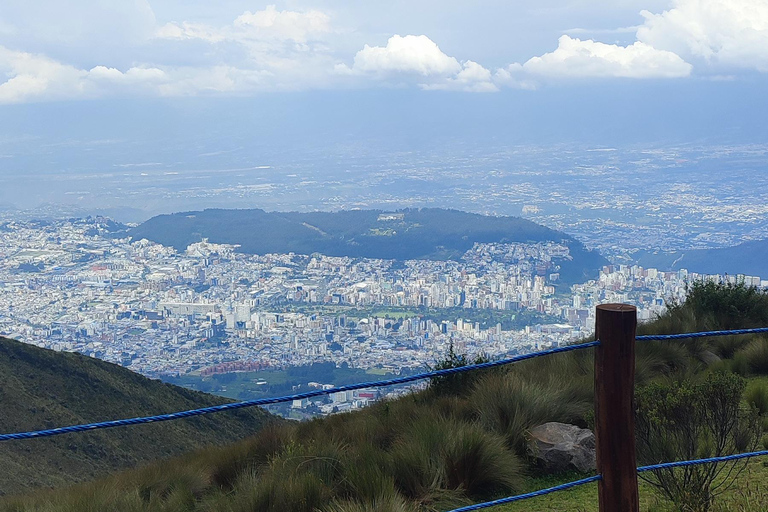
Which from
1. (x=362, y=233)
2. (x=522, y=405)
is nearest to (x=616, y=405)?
(x=522, y=405)

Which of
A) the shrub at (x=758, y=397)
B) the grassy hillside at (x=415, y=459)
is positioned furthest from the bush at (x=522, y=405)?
the shrub at (x=758, y=397)

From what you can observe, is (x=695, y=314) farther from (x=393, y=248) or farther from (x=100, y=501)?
(x=393, y=248)

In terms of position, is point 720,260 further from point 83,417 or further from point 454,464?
point 454,464

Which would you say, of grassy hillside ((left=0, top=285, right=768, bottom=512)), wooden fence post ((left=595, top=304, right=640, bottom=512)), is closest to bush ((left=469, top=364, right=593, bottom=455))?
grassy hillside ((left=0, top=285, right=768, bottom=512))

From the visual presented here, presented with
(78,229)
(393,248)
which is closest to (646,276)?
(393,248)

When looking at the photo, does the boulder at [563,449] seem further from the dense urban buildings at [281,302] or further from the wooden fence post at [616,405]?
the dense urban buildings at [281,302]

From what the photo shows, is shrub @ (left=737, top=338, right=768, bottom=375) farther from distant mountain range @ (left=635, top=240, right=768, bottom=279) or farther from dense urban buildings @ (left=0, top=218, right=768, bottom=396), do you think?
distant mountain range @ (left=635, top=240, right=768, bottom=279)

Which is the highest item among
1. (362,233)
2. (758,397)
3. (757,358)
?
(758,397)
